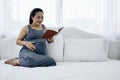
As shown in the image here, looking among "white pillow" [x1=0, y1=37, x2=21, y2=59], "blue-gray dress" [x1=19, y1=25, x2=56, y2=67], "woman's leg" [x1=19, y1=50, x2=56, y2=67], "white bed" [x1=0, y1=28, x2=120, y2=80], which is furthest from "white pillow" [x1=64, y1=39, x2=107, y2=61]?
"white pillow" [x1=0, y1=37, x2=21, y2=59]

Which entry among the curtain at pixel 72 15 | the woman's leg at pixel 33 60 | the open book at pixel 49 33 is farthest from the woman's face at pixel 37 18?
the curtain at pixel 72 15

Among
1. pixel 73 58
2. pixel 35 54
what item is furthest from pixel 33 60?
pixel 73 58

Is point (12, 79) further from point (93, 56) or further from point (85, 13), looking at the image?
point (85, 13)

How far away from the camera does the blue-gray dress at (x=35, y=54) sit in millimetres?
2533

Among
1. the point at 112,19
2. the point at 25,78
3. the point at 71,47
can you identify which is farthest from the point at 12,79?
the point at 112,19

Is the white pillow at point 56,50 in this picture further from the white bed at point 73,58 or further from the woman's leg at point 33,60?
the woman's leg at point 33,60

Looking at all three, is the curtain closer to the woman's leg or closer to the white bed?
the white bed

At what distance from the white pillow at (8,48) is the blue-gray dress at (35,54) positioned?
1.75 ft

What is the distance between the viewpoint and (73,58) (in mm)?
3049

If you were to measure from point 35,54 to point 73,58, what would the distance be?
1.99 ft

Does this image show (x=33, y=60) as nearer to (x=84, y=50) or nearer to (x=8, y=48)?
(x=84, y=50)

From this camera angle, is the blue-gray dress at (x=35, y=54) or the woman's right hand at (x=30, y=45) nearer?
the blue-gray dress at (x=35, y=54)

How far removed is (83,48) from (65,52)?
0.25 meters

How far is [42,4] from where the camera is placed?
348 centimetres
